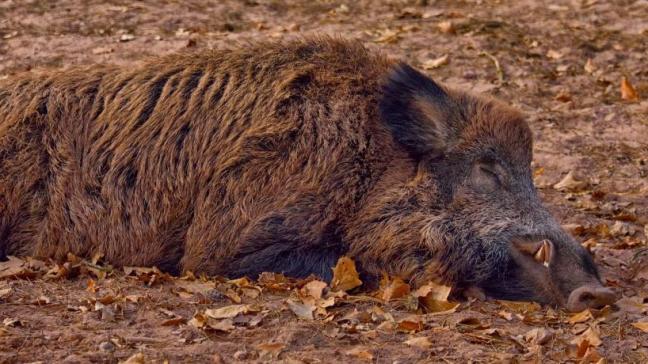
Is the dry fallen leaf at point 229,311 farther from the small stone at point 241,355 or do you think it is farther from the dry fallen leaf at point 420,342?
the dry fallen leaf at point 420,342

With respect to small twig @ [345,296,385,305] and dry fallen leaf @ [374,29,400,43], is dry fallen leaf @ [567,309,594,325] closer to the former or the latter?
small twig @ [345,296,385,305]

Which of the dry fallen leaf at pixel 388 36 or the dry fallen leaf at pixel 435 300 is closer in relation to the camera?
the dry fallen leaf at pixel 435 300

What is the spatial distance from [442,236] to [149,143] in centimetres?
179

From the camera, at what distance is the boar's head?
5.85 meters

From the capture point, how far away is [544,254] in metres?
5.84

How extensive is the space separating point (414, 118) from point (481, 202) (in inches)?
24.4

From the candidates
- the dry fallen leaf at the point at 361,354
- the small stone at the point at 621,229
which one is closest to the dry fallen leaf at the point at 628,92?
the small stone at the point at 621,229

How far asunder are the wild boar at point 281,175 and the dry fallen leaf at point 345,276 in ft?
0.46

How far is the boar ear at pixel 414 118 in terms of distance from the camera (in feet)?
20.6

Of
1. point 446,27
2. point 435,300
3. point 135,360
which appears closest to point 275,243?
point 435,300

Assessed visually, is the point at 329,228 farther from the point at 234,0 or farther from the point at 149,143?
the point at 234,0

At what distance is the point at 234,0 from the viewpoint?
1259 cm

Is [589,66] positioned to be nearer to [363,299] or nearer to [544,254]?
[544,254]

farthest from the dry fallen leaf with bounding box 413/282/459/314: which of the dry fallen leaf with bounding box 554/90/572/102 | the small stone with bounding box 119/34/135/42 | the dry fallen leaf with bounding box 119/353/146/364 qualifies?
the small stone with bounding box 119/34/135/42
